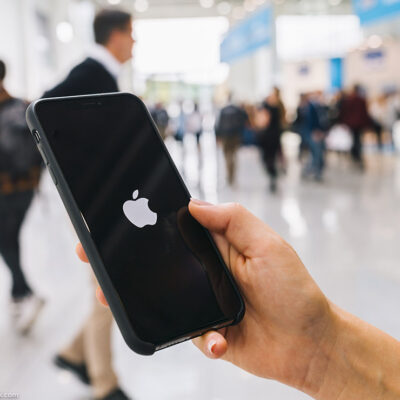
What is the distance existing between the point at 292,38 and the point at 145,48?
6.59 metres

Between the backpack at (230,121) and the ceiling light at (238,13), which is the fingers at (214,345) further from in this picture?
the ceiling light at (238,13)

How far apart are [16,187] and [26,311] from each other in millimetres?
873

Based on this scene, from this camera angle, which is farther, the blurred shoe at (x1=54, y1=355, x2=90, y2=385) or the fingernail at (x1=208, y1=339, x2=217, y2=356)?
the blurred shoe at (x1=54, y1=355, x2=90, y2=385)

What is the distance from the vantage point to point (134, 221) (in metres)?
1.02

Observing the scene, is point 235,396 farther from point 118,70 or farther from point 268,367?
point 118,70

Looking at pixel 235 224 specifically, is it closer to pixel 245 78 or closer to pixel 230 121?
pixel 230 121

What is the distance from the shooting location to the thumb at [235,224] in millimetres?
1072

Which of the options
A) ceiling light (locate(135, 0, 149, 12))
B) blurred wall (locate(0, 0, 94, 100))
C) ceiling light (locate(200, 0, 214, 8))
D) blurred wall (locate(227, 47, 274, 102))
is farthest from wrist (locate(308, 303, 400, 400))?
ceiling light (locate(200, 0, 214, 8))

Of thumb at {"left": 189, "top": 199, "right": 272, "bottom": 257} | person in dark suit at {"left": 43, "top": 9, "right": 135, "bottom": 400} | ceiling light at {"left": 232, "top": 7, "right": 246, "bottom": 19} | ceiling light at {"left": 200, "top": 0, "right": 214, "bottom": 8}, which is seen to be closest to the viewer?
thumb at {"left": 189, "top": 199, "right": 272, "bottom": 257}

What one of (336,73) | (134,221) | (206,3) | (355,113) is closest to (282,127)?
(355,113)

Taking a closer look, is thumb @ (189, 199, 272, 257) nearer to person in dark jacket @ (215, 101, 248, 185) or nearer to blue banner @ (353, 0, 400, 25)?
blue banner @ (353, 0, 400, 25)

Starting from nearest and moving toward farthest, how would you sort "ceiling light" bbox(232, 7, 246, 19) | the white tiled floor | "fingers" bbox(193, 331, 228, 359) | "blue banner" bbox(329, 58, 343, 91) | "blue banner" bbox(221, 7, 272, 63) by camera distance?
"fingers" bbox(193, 331, 228, 359)
the white tiled floor
"blue banner" bbox(221, 7, 272, 63)
"blue banner" bbox(329, 58, 343, 91)
"ceiling light" bbox(232, 7, 246, 19)

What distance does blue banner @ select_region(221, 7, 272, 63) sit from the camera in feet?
32.9

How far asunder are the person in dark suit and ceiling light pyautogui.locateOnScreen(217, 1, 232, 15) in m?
23.8
